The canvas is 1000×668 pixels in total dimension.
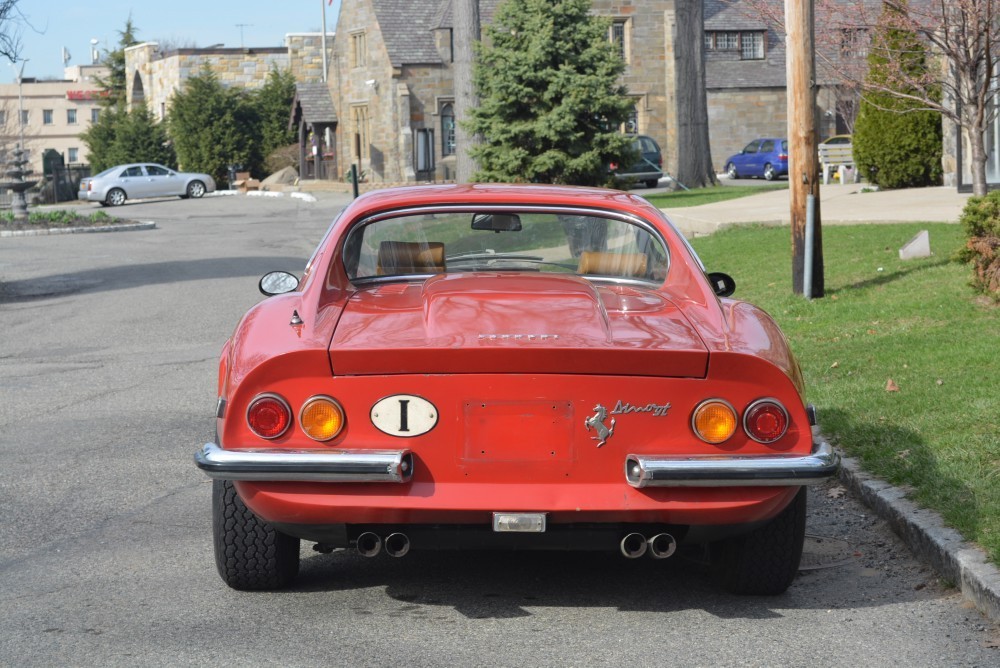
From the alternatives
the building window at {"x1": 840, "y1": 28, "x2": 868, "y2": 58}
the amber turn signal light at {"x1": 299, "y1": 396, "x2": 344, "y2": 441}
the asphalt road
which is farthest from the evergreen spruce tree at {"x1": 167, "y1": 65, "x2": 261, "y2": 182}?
the amber turn signal light at {"x1": 299, "y1": 396, "x2": 344, "y2": 441}

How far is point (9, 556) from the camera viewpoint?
5.59m

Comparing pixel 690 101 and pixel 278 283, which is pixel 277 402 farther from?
pixel 690 101

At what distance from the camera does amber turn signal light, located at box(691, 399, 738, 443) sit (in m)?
4.48

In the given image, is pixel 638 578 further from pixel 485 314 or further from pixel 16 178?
pixel 16 178

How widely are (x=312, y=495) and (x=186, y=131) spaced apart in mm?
57702

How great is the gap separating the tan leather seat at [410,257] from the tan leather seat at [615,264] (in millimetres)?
602

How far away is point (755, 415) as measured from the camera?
452 cm

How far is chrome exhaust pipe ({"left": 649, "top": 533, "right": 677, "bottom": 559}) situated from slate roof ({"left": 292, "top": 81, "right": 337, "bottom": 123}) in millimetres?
54704

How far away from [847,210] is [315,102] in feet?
136

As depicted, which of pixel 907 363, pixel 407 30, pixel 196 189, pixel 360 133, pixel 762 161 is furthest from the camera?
pixel 360 133

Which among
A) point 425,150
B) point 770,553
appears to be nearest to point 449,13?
point 425,150

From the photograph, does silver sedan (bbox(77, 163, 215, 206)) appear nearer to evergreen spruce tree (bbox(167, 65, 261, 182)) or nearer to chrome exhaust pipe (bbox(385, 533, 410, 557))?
evergreen spruce tree (bbox(167, 65, 261, 182))

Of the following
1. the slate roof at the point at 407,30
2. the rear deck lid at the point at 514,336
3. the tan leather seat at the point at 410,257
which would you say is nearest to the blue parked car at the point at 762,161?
the slate roof at the point at 407,30

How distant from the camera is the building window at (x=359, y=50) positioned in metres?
54.8
